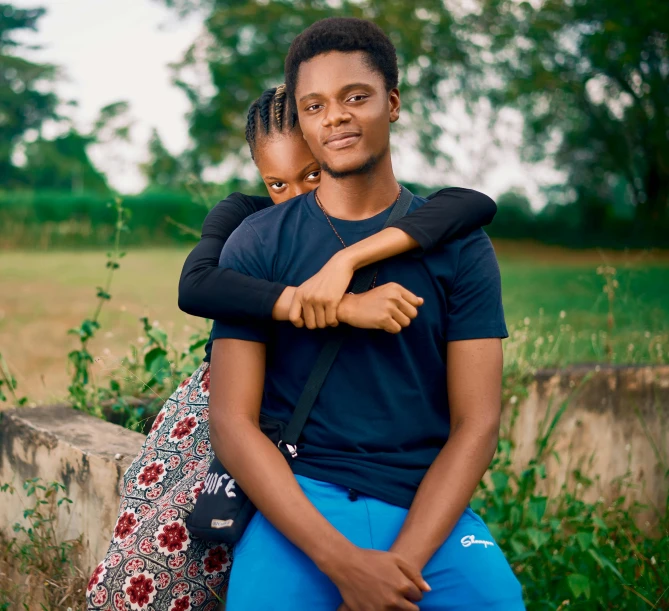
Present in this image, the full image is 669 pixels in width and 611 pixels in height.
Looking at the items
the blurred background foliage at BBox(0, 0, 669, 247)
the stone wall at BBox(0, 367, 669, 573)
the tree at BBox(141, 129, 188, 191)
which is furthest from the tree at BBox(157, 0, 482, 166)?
the stone wall at BBox(0, 367, 669, 573)

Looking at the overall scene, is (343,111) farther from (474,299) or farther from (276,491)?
(276,491)

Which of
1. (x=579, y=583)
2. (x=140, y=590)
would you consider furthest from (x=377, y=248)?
(x=579, y=583)

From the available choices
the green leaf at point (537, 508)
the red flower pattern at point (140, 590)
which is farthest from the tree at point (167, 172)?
the red flower pattern at point (140, 590)

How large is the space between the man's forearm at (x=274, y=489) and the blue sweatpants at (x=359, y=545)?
0.06m

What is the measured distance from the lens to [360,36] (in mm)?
2369

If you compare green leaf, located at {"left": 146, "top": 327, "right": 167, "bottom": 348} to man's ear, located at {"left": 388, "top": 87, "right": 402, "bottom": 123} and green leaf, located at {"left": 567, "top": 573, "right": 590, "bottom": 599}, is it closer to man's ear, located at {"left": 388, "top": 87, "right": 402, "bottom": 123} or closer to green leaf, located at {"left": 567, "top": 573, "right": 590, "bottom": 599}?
man's ear, located at {"left": 388, "top": 87, "right": 402, "bottom": 123}

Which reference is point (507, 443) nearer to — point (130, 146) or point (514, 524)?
point (514, 524)

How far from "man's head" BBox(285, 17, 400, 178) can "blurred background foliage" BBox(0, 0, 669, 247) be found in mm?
21915

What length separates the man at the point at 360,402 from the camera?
202cm

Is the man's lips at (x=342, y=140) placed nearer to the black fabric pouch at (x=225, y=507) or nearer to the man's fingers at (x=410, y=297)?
the man's fingers at (x=410, y=297)

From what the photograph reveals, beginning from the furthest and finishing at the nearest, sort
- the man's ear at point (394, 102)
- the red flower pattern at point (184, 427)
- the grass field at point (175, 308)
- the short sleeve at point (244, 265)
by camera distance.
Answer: the grass field at point (175, 308), the red flower pattern at point (184, 427), the man's ear at point (394, 102), the short sleeve at point (244, 265)

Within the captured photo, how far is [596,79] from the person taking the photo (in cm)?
2781

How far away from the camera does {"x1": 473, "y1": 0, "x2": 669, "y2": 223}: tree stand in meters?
23.9

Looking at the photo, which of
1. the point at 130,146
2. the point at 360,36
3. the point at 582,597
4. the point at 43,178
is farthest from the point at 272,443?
the point at 130,146
